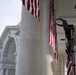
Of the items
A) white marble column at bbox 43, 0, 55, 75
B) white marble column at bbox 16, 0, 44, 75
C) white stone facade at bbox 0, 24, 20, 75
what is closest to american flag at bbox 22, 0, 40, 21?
white marble column at bbox 16, 0, 44, 75

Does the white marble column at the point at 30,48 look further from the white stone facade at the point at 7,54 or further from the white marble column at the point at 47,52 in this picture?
the white stone facade at the point at 7,54

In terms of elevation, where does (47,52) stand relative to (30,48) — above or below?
below

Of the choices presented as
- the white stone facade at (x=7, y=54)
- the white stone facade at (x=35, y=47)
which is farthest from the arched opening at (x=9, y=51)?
the white stone facade at (x=35, y=47)

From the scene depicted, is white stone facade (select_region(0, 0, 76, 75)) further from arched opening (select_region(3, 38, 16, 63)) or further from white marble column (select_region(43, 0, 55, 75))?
arched opening (select_region(3, 38, 16, 63))

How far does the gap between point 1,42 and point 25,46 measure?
5207 cm

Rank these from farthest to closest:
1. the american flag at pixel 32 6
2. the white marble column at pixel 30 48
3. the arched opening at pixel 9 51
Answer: the arched opening at pixel 9 51 < the white marble column at pixel 30 48 < the american flag at pixel 32 6

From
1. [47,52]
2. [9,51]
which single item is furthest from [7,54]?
[47,52]

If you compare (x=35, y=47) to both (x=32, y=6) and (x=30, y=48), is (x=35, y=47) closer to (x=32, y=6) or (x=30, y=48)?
(x=30, y=48)

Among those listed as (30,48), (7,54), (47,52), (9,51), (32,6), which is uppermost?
(9,51)

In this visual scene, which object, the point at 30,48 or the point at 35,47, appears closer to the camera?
the point at 30,48

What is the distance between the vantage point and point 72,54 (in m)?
4.98

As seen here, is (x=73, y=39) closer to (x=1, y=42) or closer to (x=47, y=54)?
(x=47, y=54)

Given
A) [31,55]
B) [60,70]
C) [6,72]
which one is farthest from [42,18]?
[6,72]

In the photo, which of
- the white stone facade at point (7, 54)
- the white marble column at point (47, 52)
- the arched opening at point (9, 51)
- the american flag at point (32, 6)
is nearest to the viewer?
the american flag at point (32, 6)
